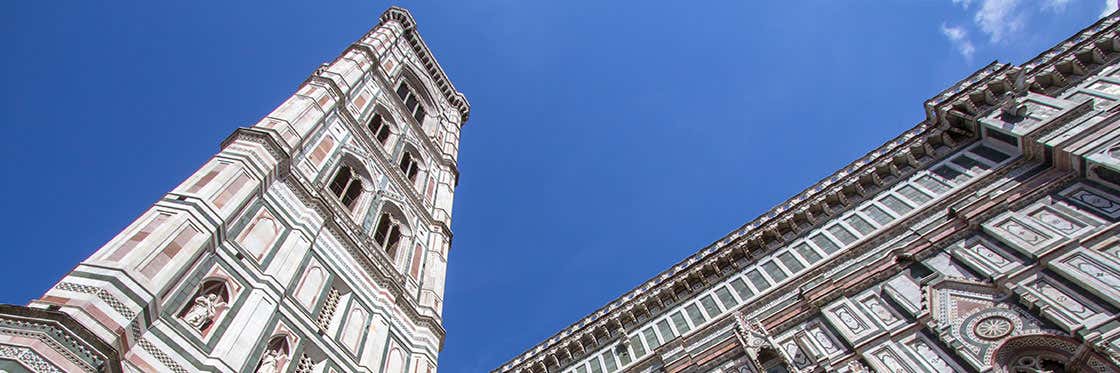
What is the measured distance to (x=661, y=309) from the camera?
21297mm

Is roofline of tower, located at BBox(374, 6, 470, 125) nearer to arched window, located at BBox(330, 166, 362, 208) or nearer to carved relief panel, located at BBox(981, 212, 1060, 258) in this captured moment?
arched window, located at BBox(330, 166, 362, 208)

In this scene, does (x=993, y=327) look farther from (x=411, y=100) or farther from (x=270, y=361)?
(x=411, y=100)

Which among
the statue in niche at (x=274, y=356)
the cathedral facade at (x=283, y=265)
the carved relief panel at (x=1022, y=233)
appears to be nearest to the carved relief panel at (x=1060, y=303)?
the carved relief panel at (x=1022, y=233)

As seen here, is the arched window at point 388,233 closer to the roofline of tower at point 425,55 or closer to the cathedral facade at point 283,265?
the cathedral facade at point 283,265

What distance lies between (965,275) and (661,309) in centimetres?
915

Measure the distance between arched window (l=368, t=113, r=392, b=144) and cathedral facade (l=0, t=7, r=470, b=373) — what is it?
107mm

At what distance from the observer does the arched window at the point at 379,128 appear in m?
28.3

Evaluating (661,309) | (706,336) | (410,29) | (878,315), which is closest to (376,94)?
(410,29)

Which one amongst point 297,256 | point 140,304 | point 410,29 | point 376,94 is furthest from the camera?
point 410,29

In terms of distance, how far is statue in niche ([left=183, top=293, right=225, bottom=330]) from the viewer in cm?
1282

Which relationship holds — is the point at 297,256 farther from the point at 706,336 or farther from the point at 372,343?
the point at 706,336

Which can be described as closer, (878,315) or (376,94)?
(878,315)

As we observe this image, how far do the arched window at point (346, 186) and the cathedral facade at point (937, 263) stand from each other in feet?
28.8

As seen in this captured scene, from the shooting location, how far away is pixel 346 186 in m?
22.7
